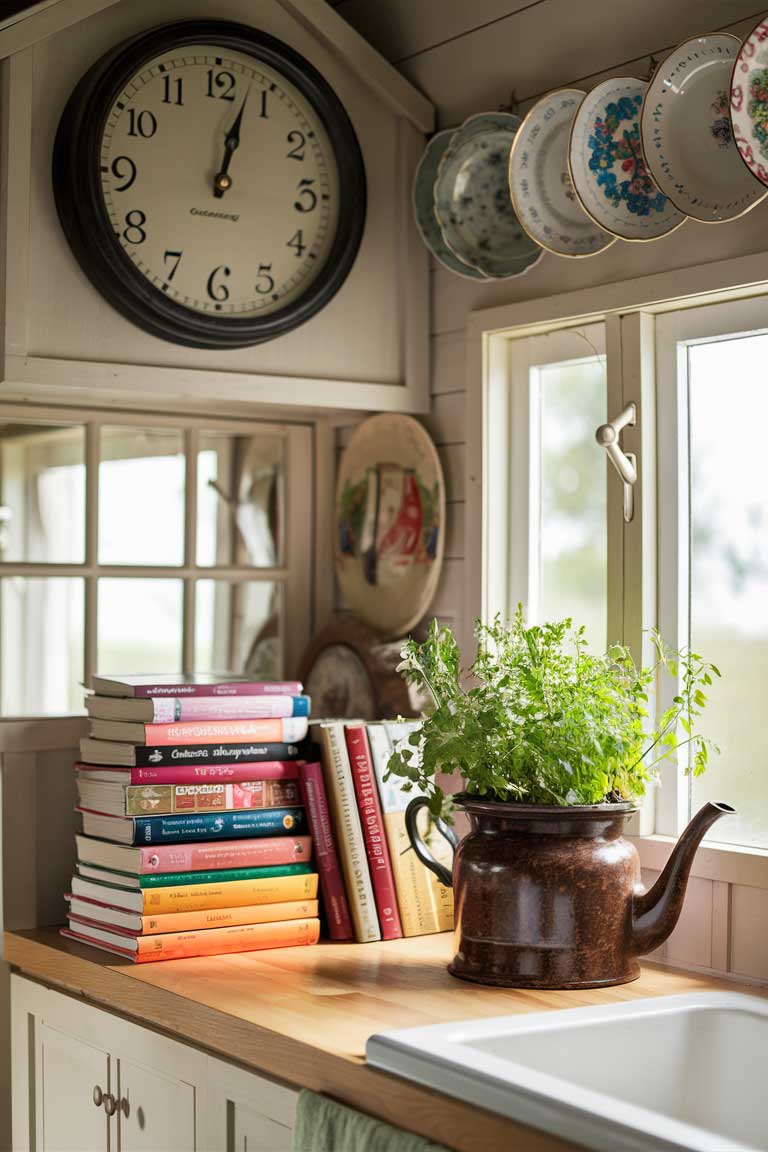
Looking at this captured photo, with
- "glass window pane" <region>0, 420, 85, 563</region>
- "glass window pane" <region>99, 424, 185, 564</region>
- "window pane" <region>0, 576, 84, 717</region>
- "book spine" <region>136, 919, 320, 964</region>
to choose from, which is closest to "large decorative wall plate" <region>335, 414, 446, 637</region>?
"book spine" <region>136, 919, 320, 964</region>

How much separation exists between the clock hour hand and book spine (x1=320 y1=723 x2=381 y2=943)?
90 centimetres

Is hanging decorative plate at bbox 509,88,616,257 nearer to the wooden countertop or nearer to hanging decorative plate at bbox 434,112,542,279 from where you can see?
hanging decorative plate at bbox 434,112,542,279

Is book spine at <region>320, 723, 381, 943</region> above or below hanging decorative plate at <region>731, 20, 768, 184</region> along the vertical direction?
below

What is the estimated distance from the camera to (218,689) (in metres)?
2.16

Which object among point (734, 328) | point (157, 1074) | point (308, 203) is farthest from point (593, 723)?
point (308, 203)

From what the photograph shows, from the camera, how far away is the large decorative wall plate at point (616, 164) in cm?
201

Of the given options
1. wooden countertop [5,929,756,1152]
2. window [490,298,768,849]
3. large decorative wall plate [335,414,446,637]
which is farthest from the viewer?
large decorative wall plate [335,414,446,637]

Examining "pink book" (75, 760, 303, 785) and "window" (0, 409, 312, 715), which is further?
"window" (0, 409, 312, 715)

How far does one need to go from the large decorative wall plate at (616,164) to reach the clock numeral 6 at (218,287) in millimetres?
619

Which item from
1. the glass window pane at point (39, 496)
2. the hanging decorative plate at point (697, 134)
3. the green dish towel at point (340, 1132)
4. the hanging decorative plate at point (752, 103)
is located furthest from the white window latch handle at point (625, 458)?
the glass window pane at point (39, 496)

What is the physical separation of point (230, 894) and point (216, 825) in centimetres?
11

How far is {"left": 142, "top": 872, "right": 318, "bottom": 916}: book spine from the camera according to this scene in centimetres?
203

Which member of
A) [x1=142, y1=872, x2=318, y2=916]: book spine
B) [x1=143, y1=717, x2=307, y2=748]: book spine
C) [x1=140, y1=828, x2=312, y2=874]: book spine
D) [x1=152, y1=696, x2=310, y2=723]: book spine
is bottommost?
[x1=142, y1=872, x2=318, y2=916]: book spine

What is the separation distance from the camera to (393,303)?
247 cm
